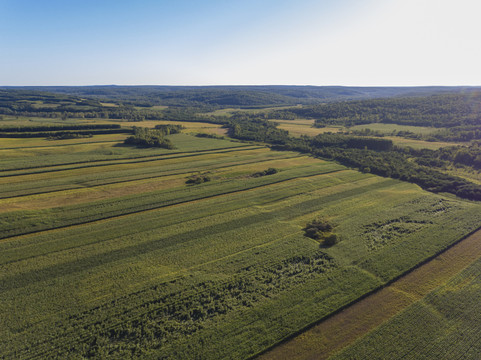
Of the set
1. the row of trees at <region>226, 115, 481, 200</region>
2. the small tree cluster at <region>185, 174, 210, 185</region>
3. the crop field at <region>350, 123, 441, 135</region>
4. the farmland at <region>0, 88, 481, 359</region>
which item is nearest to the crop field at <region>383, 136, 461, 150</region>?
the row of trees at <region>226, 115, 481, 200</region>

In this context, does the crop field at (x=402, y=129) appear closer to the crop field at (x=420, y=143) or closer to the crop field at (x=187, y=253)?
the crop field at (x=420, y=143)

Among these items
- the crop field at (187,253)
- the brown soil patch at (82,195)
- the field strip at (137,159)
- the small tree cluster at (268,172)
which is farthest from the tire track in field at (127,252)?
the field strip at (137,159)

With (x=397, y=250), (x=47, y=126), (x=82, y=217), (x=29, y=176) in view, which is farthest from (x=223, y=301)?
(x=47, y=126)

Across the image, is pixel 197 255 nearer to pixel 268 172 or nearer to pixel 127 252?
pixel 127 252

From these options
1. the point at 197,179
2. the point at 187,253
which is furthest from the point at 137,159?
the point at 187,253

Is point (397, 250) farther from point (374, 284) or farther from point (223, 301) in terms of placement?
point (223, 301)

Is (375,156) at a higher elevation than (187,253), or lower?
higher

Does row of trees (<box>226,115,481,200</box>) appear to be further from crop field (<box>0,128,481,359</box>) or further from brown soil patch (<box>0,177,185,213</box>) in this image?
brown soil patch (<box>0,177,185,213</box>)
